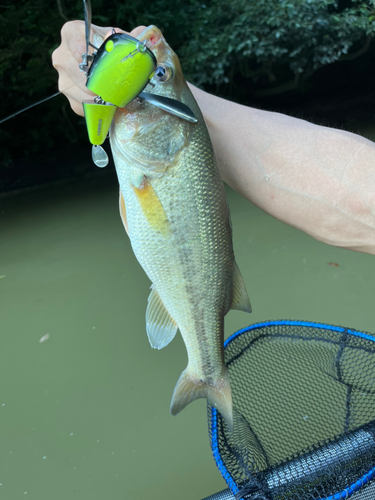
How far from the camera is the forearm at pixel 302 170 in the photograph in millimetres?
1170

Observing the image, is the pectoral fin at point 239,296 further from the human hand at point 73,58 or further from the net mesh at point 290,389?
the human hand at point 73,58

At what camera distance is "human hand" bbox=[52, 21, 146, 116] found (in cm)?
120

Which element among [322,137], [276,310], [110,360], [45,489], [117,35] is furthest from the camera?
[276,310]

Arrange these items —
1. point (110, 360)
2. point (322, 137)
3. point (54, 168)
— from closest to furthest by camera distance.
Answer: point (322, 137)
point (110, 360)
point (54, 168)

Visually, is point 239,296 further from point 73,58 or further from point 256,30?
point 256,30

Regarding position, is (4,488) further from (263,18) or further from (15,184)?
(263,18)

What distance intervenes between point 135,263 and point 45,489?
7.21ft

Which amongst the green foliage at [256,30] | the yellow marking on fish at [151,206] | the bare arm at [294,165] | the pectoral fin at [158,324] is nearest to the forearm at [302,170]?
the bare arm at [294,165]

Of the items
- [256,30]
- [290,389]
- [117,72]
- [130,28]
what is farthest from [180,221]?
[130,28]

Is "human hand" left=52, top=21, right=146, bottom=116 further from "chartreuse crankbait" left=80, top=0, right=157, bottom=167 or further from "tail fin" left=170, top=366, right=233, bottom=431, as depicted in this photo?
"tail fin" left=170, top=366, right=233, bottom=431

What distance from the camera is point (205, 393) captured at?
4.14 ft

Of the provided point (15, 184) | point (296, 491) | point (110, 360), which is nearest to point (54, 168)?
point (15, 184)

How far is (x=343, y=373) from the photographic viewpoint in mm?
1723

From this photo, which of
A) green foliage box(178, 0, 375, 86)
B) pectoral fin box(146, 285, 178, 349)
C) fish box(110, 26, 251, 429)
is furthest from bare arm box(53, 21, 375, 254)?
green foliage box(178, 0, 375, 86)
